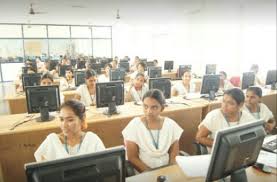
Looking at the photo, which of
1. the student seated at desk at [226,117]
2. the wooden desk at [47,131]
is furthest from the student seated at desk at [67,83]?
the student seated at desk at [226,117]

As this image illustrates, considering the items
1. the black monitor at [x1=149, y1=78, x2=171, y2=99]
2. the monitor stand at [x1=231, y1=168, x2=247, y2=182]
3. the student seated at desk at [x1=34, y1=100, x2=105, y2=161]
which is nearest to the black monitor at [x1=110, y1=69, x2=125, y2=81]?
the black monitor at [x1=149, y1=78, x2=171, y2=99]

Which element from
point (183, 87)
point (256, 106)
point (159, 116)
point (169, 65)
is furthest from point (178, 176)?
point (169, 65)

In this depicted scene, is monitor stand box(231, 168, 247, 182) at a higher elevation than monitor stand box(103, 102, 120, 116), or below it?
below

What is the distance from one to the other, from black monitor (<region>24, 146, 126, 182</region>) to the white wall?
374 centimetres

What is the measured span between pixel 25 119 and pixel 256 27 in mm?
5220

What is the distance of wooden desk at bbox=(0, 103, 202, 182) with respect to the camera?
256 cm

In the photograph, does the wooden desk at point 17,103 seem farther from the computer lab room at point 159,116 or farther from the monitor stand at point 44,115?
the monitor stand at point 44,115

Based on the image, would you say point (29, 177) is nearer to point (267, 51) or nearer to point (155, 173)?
point (155, 173)

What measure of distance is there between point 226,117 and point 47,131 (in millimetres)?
1830

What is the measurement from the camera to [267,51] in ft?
19.2

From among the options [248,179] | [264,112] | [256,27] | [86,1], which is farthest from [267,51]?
[248,179]

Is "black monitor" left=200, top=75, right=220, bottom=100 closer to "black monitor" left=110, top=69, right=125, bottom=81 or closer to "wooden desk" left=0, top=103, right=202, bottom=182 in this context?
"wooden desk" left=0, top=103, right=202, bottom=182

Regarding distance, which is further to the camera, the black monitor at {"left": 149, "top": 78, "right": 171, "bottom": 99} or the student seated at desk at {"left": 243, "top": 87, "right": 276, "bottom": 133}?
the black monitor at {"left": 149, "top": 78, "right": 171, "bottom": 99}

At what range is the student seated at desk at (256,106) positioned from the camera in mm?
2781
